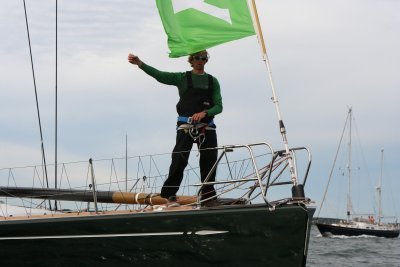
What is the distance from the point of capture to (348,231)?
65.9 meters

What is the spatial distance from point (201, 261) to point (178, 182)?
44.3 inches

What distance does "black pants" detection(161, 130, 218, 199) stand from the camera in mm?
8805

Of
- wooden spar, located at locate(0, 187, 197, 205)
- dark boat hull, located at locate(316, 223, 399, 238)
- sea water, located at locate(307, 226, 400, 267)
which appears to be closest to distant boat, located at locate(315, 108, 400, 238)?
dark boat hull, located at locate(316, 223, 399, 238)

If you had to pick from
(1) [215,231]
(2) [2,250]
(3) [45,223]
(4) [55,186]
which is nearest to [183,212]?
(1) [215,231]

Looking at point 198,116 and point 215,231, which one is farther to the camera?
point 198,116

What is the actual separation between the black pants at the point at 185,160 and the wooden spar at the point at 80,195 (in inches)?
31.5

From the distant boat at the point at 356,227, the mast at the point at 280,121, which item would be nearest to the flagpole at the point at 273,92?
the mast at the point at 280,121

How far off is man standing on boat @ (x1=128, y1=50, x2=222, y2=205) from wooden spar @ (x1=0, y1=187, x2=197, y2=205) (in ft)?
2.66

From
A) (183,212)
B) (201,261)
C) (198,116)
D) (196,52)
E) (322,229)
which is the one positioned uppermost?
(196,52)

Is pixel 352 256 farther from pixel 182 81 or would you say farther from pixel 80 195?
pixel 182 81

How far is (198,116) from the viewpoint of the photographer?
8.68 m

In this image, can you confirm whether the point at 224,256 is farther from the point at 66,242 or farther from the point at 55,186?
the point at 55,186

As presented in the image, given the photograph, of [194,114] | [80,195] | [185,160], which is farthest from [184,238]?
[80,195]

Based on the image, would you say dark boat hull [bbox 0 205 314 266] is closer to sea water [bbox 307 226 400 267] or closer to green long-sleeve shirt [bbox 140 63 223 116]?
green long-sleeve shirt [bbox 140 63 223 116]
